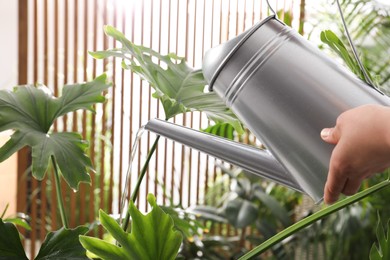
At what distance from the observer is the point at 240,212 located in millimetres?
2652

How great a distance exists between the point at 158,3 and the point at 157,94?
2.35 m

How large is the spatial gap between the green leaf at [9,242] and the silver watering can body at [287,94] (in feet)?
1.46

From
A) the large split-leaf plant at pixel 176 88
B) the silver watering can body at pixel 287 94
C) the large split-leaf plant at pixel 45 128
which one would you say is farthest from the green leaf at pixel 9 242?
the silver watering can body at pixel 287 94

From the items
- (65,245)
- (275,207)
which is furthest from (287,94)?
(275,207)

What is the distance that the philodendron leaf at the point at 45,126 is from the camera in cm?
118

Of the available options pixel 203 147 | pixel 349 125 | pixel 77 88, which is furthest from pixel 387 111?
pixel 77 88

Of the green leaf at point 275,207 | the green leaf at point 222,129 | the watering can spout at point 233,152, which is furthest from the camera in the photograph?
the green leaf at point 275,207

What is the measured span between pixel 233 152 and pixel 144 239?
211mm

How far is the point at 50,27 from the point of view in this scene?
5238mm

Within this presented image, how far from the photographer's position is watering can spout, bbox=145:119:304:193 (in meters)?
0.77

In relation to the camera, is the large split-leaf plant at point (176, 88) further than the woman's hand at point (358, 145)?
Yes

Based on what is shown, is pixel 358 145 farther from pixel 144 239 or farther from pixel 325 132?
pixel 144 239

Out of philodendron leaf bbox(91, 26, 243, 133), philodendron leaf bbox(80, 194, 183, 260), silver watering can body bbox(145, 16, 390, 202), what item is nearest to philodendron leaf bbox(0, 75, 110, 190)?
philodendron leaf bbox(91, 26, 243, 133)

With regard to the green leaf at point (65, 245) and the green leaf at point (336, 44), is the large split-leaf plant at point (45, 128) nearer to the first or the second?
the green leaf at point (65, 245)
